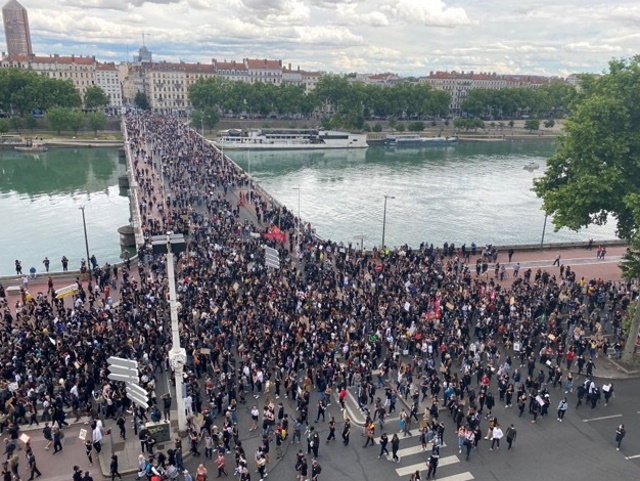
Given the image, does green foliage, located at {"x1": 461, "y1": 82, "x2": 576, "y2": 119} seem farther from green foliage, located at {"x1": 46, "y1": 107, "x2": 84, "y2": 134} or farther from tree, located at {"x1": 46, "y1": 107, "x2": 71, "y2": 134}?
tree, located at {"x1": 46, "y1": 107, "x2": 71, "y2": 134}

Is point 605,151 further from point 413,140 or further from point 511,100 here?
point 511,100

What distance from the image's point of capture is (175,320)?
15398 millimetres

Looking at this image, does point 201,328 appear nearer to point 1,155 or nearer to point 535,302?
point 535,302

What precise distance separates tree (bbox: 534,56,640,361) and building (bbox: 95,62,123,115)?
516 ft

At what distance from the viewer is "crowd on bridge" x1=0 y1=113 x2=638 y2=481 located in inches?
688

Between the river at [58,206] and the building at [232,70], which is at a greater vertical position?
the building at [232,70]

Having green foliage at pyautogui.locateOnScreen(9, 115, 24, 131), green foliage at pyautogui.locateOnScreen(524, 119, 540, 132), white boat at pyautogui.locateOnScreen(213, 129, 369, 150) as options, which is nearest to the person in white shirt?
white boat at pyautogui.locateOnScreen(213, 129, 369, 150)

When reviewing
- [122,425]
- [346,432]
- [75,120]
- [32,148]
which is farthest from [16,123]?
[346,432]

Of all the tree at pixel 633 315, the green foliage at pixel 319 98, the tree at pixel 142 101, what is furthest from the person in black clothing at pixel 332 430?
the tree at pixel 142 101

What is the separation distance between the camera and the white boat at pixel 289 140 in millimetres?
105188

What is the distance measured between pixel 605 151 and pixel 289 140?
3320 inches

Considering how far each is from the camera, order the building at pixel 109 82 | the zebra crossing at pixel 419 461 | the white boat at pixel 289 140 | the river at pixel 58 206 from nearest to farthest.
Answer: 1. the zebra crossing at pixel 419 461
2. the river at pixel 58 206
3. the white boat at pixel 289 140
4. the building at pixel 109 82

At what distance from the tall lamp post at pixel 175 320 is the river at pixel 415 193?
20.6 metres

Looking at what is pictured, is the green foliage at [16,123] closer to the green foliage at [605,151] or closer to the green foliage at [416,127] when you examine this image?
the green foliage at [416,127]
